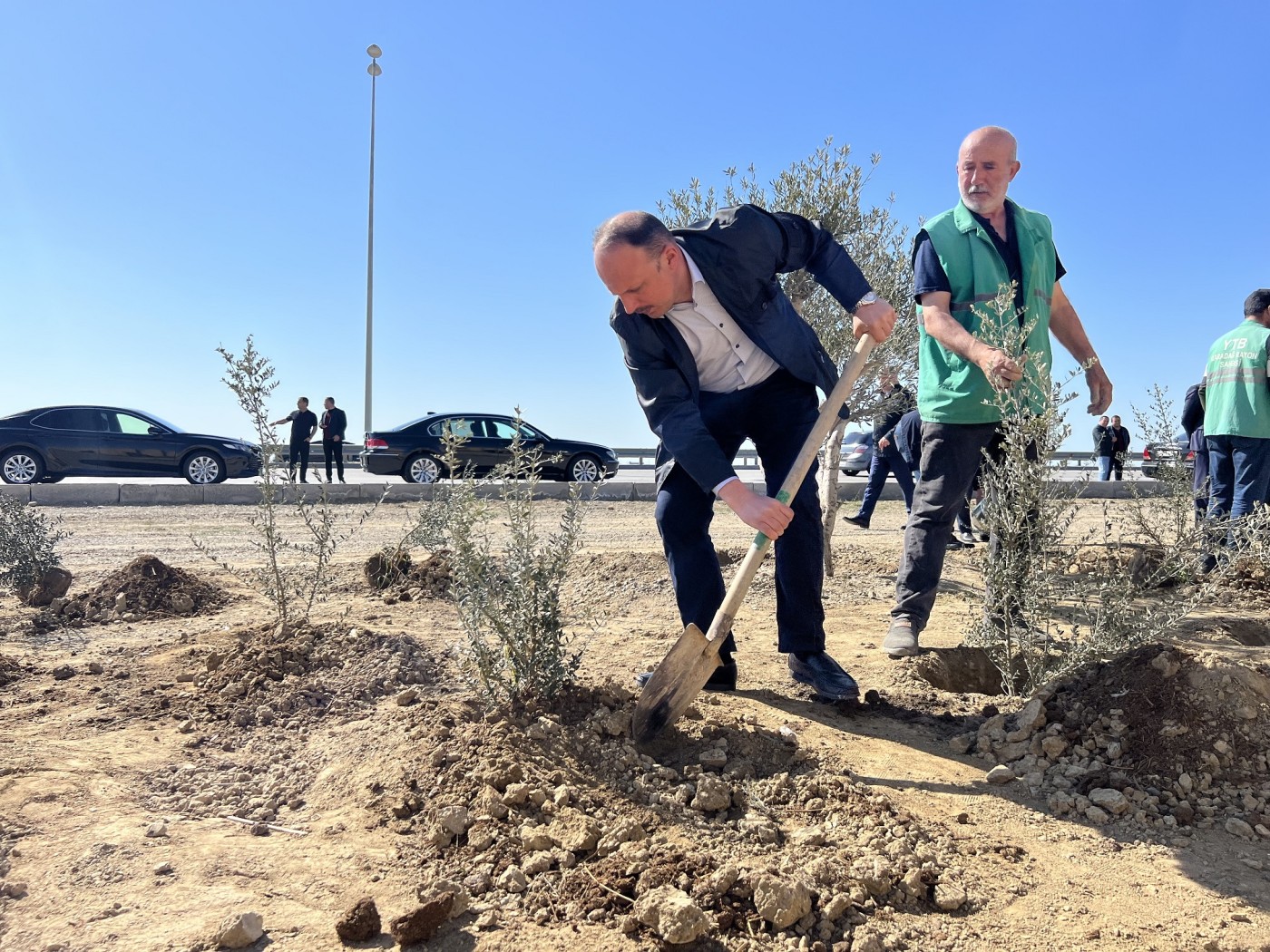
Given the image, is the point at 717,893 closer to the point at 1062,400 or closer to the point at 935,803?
the point at 935,803

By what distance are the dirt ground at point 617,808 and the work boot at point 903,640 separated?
6cm

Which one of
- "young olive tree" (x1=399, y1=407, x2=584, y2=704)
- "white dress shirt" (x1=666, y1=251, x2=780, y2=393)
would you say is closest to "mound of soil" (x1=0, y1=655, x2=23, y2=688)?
"young olive tree" (x1=399, y1=407, x2=584, y2=704)

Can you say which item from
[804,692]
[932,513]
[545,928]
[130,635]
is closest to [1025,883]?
[545,928]

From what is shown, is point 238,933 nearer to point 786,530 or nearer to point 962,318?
point 786,530

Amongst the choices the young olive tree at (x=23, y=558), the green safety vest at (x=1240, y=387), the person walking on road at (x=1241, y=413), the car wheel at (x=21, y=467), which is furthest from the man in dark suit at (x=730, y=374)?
the car wheel at (x=21, y=467)

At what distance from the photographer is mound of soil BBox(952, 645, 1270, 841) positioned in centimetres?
226

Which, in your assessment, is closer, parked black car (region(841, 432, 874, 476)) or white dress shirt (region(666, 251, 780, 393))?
white dress shirt (region(666, 251, 780, 393))

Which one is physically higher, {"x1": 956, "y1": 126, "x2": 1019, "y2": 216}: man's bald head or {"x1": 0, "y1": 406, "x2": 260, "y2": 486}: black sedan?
{"x1": 956, "y1": 126, "x2": 1019, "y2": 216}: man's bald head

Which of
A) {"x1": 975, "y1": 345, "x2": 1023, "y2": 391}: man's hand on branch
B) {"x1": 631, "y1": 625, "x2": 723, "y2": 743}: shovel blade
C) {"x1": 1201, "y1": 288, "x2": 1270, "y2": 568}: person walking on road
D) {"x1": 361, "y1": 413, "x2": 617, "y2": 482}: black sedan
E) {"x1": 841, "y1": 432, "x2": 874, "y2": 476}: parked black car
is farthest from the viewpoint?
{"x1": 841, "y1": 432, "x2": 874, "y2": 476}: parked black car

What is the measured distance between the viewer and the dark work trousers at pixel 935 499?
3447 mm

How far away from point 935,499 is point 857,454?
1686 centimetres

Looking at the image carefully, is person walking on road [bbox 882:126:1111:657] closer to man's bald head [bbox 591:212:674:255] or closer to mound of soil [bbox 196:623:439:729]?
man's bald head [bbox 591:212:674:255]

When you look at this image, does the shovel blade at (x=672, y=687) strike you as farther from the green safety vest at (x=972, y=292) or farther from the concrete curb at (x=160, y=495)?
the concrete curb at (x=160, y=495)

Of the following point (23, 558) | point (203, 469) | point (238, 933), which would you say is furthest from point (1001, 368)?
point (203, 469)
